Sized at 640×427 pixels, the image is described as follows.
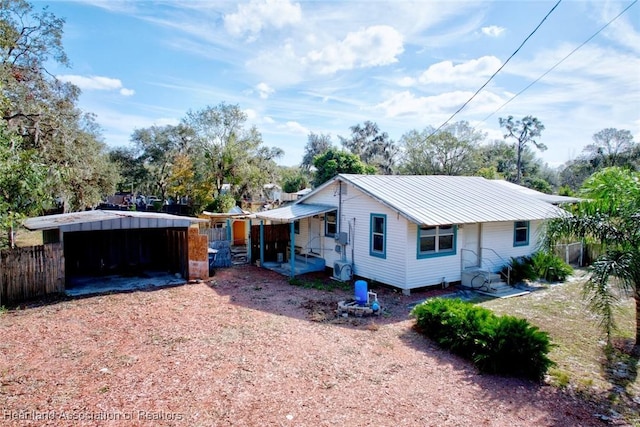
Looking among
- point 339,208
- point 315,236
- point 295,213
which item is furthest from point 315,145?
point 339,208

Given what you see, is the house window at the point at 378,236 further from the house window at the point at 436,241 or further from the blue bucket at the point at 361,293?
the blue bucket at the point at 361,293

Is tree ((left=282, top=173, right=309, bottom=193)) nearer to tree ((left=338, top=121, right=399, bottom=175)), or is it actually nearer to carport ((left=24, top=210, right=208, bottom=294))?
tree ((left=338, top=121, right=399, bottom=175))

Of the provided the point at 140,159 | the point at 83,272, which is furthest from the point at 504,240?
the point at 140,159

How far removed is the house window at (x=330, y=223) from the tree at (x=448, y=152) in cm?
2517

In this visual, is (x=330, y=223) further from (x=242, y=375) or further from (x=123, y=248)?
(x=242, y=375)

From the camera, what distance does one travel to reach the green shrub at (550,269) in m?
13.3

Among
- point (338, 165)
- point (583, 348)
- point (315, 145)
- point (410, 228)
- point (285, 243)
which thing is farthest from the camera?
point (315, 145)

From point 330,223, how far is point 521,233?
23.7 feet

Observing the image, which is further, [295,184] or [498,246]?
[295,184]

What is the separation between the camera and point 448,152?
121 ft

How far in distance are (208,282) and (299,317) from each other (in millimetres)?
4652

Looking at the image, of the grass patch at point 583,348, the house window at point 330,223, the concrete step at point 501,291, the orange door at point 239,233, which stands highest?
the house window at point 330,223

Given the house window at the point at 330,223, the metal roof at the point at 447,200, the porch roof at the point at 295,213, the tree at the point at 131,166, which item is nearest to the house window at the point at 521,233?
the metal roof at the point at 447,200

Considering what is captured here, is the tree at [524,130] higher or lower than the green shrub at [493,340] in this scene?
higher
